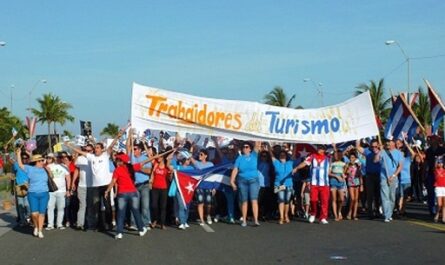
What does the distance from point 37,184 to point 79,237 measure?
51.5 inches

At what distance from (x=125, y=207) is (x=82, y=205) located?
161cm

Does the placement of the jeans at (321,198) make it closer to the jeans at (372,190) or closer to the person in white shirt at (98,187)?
the jeans at (372,190)

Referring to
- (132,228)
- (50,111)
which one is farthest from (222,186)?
(50,111)

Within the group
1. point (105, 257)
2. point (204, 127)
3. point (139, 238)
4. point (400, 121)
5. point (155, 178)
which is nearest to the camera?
point (105, 257)

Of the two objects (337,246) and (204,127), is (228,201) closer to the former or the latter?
(204,127)

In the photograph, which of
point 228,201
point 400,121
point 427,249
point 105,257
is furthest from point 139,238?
point 400,121

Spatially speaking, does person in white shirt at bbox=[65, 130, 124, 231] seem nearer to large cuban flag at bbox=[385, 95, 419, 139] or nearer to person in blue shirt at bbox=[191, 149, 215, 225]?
person in blue shirt at bbox=[191, 149, 215, 225]

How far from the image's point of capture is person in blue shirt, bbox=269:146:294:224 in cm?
1432

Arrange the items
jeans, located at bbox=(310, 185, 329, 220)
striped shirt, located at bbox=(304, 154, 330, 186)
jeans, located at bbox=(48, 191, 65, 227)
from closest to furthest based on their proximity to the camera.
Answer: jeans, located at bbox=(48, 191, 65, 227) → jeans, located at bbox=(310, 185, 329, 220) → striped shirt, located at bbox=(304, 154, 330, 186)

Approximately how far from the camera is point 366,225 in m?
13.7

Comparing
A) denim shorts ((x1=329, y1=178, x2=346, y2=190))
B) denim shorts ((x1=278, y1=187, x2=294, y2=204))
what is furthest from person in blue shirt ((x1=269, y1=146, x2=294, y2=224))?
denim shorts ((x1=329, y1=178, x2=346, y2=190))

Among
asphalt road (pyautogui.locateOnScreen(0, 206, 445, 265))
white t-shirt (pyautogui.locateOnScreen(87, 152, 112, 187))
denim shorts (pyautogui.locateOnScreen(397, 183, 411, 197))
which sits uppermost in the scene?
white t-shirt (pyautogui.locateOnScreen(87, 152, 112, 187))

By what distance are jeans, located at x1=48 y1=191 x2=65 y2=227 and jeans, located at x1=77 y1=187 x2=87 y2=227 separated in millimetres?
418

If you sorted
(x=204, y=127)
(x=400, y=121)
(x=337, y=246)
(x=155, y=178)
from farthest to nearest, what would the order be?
(x=400, y=121)
(x=204, y=127)
(x=155, y=178)
(x=337, y=246)
